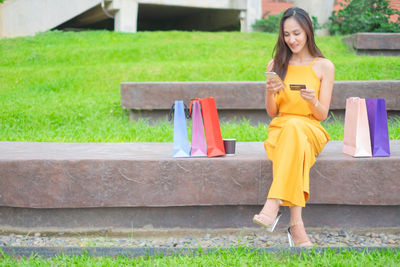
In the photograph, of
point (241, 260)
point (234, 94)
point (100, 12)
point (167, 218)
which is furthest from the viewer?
point (100, 12)

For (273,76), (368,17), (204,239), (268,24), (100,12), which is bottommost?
(204,239)

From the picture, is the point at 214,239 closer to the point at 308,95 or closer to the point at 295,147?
the point at 295,147

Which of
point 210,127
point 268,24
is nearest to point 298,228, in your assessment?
point 210,127

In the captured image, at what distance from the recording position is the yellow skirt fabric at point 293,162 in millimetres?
2227

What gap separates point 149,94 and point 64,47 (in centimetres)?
390

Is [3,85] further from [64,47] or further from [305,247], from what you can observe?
[305,247]

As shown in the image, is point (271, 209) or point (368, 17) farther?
point (368, 17)

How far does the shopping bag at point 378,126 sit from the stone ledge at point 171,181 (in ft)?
0.26

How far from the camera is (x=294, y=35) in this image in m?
2.57

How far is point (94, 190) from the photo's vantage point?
2557mm

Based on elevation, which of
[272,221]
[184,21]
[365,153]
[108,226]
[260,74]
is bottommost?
[108,226]

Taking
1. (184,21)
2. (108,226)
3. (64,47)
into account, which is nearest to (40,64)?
(64,47)

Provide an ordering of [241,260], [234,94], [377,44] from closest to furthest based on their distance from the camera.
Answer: [241,260] < [234,94] < [377,44]

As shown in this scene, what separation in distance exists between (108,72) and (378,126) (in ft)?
14.4
